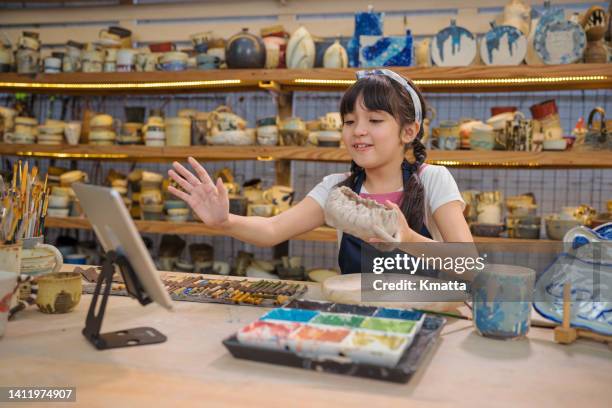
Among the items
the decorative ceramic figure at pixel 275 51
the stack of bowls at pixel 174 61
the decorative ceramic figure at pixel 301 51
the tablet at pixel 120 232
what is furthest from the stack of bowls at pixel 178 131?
the tablet at pixel 120 232

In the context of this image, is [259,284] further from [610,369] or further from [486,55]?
[486,55]

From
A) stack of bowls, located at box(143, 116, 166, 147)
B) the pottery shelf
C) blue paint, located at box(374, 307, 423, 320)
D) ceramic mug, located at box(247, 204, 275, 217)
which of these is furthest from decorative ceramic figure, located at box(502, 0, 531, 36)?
blue paint, located at box(374, 307, 423, 320)

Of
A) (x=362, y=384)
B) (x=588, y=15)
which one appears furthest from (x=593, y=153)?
(x=362, y=384)

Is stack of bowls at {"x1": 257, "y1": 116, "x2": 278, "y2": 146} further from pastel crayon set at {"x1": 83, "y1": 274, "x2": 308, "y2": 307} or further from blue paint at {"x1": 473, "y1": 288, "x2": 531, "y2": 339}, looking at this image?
blue paint at {"x1": 473, "y1": 288, "x2": 531, "y2": 339}

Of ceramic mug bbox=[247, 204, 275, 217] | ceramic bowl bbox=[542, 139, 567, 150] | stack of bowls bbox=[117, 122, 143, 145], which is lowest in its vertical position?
ceramic mug bbox=[247, 204, 275, 217]

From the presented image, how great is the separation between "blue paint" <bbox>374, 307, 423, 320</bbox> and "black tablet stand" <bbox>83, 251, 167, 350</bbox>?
0.42 metres

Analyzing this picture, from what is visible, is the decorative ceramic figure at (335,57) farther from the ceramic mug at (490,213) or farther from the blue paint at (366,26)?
the ceramic mug at (490,213)

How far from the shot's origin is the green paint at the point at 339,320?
979 mm

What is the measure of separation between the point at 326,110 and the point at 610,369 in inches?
105

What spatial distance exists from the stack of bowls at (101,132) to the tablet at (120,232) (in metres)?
2.25

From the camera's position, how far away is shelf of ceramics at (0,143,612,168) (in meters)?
2.61

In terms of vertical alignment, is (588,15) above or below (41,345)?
above

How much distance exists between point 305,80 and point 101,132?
1219 mm

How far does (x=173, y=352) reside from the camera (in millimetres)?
983
